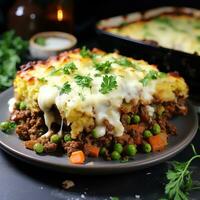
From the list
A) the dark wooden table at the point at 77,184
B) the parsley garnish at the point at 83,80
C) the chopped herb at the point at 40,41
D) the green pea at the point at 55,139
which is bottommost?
the dark wooden table at the point at 77,184

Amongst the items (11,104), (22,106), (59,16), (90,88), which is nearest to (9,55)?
(59,16)

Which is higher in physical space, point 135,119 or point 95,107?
point 95,107

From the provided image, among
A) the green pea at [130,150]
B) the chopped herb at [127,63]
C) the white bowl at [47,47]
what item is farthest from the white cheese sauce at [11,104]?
the white bowl at [47,47]

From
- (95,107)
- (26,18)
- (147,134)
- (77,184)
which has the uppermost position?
(95,107)

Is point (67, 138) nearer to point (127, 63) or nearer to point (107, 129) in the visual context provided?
point (107, 129)

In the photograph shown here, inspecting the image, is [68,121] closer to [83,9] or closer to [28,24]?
[28,24]

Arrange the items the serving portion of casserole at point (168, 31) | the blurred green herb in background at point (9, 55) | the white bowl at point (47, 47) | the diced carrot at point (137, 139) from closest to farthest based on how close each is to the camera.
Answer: the diced carrot at point (137, 139) < the blurred green herb in background at point (9, 55) < the serving portion of casserole at point (168, 31) < the white bowl at point (47, 47)

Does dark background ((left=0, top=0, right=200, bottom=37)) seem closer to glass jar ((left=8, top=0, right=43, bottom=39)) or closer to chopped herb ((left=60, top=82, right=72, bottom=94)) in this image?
glass jar ((left=8, top=0, right=43, bottom=39))

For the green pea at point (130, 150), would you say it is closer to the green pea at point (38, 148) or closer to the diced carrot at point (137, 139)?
the diced carrot at point (137, 139)

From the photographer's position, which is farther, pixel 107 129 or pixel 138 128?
pixel 138 128
